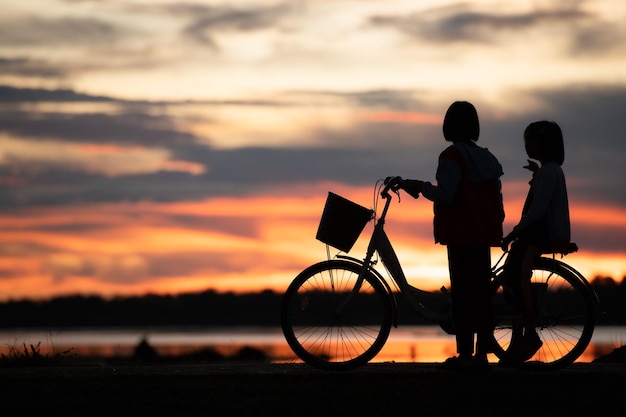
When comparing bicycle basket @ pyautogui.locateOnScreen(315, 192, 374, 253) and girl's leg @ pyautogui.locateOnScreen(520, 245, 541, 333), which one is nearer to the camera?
bicycle basket @ pyautogui.locateOnScreen(315, 192, 374, 253)

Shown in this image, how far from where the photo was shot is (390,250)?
954 cm

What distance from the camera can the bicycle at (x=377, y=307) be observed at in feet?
30.7

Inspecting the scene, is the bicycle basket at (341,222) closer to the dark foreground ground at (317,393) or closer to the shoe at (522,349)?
the dark foreground ground at (317,393)

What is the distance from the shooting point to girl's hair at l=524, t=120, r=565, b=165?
365 inches

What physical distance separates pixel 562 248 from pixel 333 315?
217 cm

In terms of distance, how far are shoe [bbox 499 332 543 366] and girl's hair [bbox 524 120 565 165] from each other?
1623 mm

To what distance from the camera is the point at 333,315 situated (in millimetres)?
9500

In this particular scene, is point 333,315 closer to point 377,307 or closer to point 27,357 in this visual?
point 377,307

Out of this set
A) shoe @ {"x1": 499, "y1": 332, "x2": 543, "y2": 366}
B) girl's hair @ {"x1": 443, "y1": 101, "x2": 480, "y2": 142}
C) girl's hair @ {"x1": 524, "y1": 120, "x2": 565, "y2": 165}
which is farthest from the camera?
shoe @ {"x1": 499, "y1": 332, "x2": 543, "y2": 366}

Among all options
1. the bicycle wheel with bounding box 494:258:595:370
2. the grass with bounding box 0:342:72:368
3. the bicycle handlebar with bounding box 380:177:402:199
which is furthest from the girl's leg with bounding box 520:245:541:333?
the grass with bounding box 0:342:72:368

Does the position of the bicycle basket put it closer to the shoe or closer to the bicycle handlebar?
the bicycle handlebar

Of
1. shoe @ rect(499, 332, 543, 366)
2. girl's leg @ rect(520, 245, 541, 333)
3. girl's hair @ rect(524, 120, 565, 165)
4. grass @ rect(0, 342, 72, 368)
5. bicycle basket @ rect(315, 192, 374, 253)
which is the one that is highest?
girl's hair @ rect(524, 120, 565, 165)

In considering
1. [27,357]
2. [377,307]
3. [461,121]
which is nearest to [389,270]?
[377,307]

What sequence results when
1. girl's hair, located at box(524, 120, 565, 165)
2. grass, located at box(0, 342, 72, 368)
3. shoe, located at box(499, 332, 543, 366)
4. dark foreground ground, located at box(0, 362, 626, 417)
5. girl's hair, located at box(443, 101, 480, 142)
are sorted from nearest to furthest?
dark foreground ground, located at box(0, 362, 626, 417), girl's hair, located at box(443, 101, 480, 142), girl's hair, located at box(524, 120, 565, 165), shoe, located at box(499, 332, 543, 366), grass, located at box(0, 342, 72, 368)
